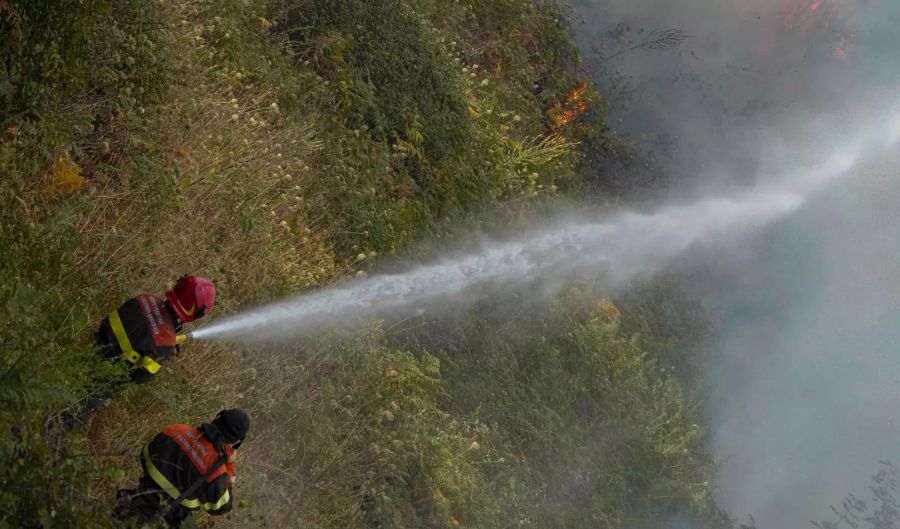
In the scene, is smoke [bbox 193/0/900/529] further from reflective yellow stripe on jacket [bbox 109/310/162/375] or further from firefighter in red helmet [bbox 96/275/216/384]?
reflective yellow stripe on jacket [bbox 109/310/162/375]

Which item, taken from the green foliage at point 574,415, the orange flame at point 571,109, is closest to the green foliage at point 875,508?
the green foliage at point 574,415

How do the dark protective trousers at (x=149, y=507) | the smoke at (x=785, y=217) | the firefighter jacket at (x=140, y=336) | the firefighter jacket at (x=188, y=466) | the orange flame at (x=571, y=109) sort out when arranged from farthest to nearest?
the smoke at (x=785, y=217), the orange flame at (x=571, y=109), the firefighter jacket at (x=140, y=336), the firefighter jacket at (x=188, y=466), the dark protective trousers at (x=149, y=507)

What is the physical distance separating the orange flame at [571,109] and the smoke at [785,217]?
814 millimetres

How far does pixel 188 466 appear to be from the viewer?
470 centimetres

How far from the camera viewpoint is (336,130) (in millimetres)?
9023

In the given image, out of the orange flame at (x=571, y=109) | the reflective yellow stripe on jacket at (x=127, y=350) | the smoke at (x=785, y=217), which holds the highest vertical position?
the reflective yellow stripe on jacket at (x=127, y=350)

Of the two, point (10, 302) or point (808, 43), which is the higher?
point (10, 302)

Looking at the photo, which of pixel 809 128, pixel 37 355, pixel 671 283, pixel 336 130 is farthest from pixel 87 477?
pixel 809 128

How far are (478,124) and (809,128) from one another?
7.15 meters

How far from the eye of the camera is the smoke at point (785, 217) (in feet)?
43.9

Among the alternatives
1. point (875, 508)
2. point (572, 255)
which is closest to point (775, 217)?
point (875, 508)

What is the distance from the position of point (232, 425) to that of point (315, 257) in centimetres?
A: 353

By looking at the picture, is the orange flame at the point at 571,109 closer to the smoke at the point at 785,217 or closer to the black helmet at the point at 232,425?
the smoke at the point at 785,217

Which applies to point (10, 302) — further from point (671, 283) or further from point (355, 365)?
point (671, 283)
